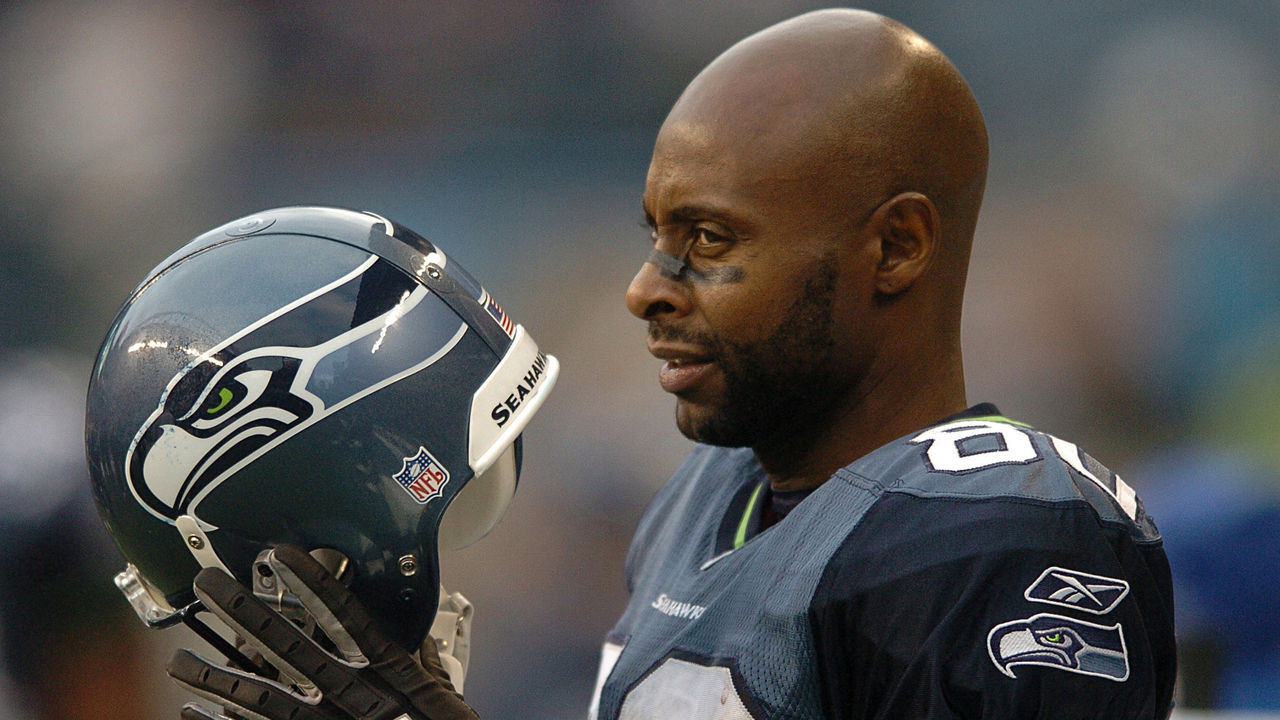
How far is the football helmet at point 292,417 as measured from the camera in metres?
1.46

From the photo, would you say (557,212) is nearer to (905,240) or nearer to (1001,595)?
(905,240)

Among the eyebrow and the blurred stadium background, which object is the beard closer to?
the eyebrow

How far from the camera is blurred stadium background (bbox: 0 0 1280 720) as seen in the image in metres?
4.21

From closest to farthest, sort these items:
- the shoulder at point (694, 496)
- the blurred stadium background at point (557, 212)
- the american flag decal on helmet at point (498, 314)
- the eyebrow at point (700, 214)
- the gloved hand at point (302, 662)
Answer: the gloved hand at point (302, 662) < the eyebrow at point (700, 214) < the american flag decal on helmet at point (498, 314) < the shoulder at point (694, 496) < the blurred stadium background at point (557, 212)

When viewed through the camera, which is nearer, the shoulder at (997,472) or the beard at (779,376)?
the shoulder at (997,472)

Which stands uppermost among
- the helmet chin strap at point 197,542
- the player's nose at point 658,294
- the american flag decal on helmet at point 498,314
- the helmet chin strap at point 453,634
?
the american flag decal on helmet at point 498,314

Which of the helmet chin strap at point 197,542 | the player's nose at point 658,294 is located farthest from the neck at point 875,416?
the helmet chin strap at point 197,542

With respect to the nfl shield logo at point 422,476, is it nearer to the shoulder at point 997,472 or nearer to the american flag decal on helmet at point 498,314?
the american flag decal on helmet at point 498,314

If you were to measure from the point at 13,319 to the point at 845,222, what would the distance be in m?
4.85

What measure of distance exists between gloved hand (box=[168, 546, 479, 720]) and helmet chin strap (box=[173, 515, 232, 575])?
0.06 meters

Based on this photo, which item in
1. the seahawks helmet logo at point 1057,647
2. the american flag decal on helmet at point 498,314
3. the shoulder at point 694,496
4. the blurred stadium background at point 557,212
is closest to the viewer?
the seahawks helmet logo at point 1057,647

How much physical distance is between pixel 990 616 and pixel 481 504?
0.78 m

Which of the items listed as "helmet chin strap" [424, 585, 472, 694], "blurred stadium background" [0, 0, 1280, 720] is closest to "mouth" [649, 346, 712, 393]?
"helmet chin strap" [424, 585, 472, 694]

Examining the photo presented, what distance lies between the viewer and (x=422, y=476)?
151cm
